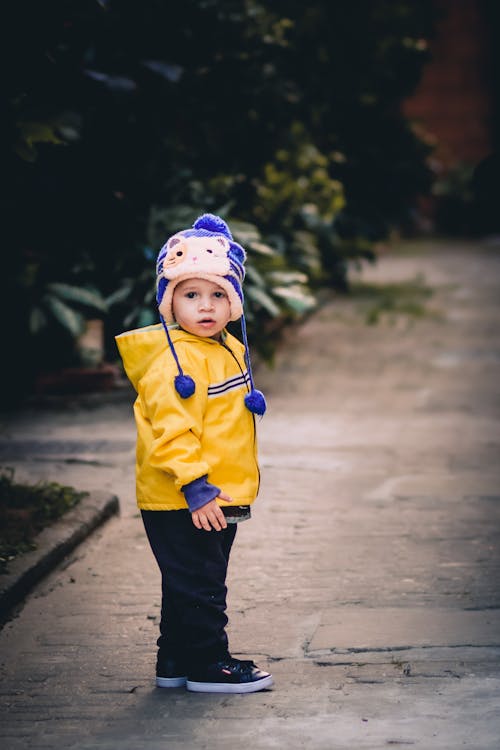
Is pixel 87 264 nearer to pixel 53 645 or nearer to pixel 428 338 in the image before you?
pixel 53 645

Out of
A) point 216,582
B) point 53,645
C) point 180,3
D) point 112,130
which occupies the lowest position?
point 53,645

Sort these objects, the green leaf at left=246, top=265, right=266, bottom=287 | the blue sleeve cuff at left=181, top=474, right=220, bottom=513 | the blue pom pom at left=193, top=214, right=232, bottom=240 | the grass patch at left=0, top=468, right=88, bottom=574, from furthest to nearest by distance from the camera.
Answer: the green leaf at left=246, top=265, right=266, bottom=287 < the grass patch at left=0, top=468, right=88, bottom=574 < the blue pom pom at left=193, top=214, right=232, bottom=240 < the blue sleeve cuff at left=181, top=474, right=220, bottom=513

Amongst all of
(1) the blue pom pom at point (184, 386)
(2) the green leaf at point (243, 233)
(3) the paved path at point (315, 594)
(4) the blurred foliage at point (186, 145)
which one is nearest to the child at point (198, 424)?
(1) the blue pom pom at point (184, 386)

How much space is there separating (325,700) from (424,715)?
1.12 ft

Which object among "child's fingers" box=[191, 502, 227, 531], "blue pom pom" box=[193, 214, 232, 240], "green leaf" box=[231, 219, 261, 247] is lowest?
"child's fingers" box=[191, 502, 227, 531]

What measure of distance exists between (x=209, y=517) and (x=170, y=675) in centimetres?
68

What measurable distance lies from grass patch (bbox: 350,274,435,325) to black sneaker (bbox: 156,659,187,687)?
29.5 feet

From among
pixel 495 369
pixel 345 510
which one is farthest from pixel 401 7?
pixel 345 510

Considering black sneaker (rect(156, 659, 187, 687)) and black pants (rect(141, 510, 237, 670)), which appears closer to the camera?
black pants (rect(141, 510, 237, 670))

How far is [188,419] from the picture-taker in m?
3.67

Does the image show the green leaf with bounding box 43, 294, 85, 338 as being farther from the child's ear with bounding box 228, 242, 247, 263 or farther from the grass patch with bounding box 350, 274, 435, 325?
the grass patch with bounding box 350, 274, 435, 325

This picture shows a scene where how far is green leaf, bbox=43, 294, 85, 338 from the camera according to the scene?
6.55 metres

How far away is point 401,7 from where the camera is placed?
13.5m


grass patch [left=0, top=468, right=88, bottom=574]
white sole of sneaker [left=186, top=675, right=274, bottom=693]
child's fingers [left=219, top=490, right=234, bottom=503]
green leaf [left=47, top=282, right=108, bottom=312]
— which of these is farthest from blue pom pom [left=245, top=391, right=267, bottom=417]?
green leaf [left=47, top=282, right=108, bottom=312]
